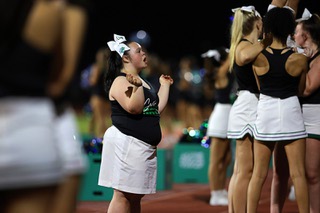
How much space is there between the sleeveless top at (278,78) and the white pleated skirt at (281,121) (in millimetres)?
51

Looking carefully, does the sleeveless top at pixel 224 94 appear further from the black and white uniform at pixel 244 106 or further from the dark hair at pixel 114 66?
the dark hair at pixel 114 66

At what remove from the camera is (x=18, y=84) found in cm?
310

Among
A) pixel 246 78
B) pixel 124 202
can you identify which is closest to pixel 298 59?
pixel 246 78

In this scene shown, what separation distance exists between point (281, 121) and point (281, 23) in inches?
31.3

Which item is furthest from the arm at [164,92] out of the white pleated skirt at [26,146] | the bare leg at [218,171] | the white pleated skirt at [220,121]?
the white pleated skirt at [26,146]

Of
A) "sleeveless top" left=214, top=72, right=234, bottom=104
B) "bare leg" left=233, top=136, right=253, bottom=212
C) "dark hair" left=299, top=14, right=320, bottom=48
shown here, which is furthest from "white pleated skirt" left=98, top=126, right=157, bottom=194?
"sleeveless top" left=214, top=72, right=234, bottom=104

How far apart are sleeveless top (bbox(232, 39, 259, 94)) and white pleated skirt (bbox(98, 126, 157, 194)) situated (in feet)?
3.96

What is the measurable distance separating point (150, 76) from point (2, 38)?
14.2 m

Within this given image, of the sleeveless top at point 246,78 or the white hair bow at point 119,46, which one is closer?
the white hair bow at point 119,46

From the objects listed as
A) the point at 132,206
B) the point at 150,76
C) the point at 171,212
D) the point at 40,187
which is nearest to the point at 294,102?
the point at 132,206

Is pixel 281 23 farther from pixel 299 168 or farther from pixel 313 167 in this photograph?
pixel 313 167

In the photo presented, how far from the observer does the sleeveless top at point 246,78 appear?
23.3 ft

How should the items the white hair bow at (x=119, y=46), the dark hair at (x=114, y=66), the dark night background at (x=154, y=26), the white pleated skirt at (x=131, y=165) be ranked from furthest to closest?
the dark night background at (x=154, y=26) → the dark hair at (x=114, y=66) → the white hair bow at (x=119, y=46) → the white pleated skirt at (x=131, y=165)

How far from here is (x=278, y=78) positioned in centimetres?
659
